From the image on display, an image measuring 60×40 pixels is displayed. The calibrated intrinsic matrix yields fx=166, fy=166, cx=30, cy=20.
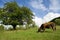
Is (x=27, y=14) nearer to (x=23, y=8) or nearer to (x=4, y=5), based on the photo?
(x=23, y=8)

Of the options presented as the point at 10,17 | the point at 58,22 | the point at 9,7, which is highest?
the point at 9,7

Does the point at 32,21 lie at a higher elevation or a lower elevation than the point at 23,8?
lower

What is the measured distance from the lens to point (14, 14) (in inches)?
2090

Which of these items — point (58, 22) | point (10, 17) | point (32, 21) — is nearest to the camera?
point (58, 22)

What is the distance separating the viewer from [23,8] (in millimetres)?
57188

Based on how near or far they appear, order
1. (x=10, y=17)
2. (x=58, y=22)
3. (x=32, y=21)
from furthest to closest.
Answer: (x=32, y=21), (x=10, y=17), (x=58, y=22)

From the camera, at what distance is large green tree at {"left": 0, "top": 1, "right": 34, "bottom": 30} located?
53.5 m

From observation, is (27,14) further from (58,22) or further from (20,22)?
(58,22)

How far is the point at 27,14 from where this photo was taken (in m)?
57.2

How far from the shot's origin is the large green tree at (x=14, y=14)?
5350cm

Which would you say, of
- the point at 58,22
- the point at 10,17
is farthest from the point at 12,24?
the point at 58,22

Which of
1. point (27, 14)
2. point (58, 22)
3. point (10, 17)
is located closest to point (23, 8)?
point (27, 14)

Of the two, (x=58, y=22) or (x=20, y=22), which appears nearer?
(x=58, y=22)

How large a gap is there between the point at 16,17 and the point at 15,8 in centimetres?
300
